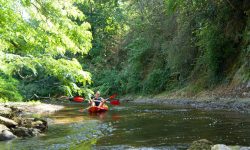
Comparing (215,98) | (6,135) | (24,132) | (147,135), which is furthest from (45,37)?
(215,98)

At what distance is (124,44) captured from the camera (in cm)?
3562

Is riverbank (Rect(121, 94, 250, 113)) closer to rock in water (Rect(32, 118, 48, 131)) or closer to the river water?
the river water

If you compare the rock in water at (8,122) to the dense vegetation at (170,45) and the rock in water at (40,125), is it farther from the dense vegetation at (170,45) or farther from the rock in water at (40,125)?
the dense vegetation at (170,45)

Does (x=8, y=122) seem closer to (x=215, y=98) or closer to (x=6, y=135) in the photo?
(x=6, y=135)

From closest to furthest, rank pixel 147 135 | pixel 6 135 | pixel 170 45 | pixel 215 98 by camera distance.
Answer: pixel 147 135, pixel 6 135, pixel 215 98, pixel 170 45

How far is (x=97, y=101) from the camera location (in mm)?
18812

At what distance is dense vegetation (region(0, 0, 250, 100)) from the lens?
5406mm

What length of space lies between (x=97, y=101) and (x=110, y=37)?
71.7ft

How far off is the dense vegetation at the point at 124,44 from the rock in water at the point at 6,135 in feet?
3.95

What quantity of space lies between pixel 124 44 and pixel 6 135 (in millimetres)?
26113

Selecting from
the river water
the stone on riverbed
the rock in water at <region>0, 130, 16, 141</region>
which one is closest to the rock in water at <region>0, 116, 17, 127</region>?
the stone on riverbed

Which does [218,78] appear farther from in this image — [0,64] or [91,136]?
[0,64]

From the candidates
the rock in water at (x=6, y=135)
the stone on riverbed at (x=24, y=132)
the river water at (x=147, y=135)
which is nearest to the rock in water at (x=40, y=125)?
the river water at (x=147, y=135)

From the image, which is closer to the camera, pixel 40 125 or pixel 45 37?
pixel 45 37
